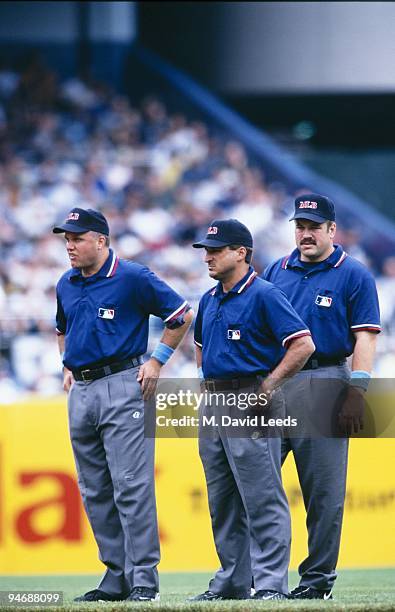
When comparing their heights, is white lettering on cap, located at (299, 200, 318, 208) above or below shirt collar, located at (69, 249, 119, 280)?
above

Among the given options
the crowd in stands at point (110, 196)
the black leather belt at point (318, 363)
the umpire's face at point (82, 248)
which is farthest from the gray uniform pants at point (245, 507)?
the crowd in stands at point (110, 196)

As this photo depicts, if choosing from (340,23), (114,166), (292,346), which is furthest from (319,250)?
(340,23)

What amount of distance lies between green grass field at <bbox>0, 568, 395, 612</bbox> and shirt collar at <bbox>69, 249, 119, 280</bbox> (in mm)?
1652

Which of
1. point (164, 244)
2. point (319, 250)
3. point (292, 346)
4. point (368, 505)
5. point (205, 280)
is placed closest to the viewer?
point (292, 346)

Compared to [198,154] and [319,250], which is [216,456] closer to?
[319,250]

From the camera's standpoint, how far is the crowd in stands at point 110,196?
12.1 metres

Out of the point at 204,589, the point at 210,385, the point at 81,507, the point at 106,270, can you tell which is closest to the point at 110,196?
the point at 81,507

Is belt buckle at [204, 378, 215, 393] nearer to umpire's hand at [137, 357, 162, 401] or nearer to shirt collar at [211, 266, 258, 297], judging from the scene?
umpire's hand at [137, 357, 162, 401]

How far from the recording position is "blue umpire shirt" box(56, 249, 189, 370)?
638 centimetres

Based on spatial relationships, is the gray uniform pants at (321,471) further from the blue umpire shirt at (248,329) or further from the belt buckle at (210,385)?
the belt buckle at (210,385)

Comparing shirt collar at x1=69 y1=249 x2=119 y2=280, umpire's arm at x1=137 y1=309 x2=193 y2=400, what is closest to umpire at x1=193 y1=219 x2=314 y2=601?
umpire's arm at x1=137 y1=309 x2=193 y2=400

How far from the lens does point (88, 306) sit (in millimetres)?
6426

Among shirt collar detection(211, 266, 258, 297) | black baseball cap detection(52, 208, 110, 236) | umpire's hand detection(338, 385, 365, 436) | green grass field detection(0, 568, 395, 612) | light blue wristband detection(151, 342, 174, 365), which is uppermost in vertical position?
black baseball cap detection(52, 208, 110, 236)

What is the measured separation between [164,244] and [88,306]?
28.4ft
